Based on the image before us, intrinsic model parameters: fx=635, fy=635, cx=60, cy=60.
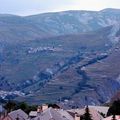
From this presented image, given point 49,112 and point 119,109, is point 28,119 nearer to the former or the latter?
point 49,112

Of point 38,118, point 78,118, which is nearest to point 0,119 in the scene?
point 38,118

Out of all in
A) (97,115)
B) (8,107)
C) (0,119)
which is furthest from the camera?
(8,107)

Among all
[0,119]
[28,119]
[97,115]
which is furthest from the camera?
[97,115]

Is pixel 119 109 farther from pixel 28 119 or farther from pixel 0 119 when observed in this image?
pixel 0 119

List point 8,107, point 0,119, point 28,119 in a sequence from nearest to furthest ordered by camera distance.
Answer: point 0,119 < point 28,119 < point 8,107

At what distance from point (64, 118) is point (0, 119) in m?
9.33

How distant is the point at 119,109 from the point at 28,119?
15.3 m

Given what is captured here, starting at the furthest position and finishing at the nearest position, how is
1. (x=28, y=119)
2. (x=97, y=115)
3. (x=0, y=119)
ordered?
(x=97, y=115) → (x=28, y=119) → (x=0, y=119)

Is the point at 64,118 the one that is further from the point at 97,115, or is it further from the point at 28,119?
the point at 97,115

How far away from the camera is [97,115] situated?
375 ft

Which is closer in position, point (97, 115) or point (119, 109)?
point (119, 109)

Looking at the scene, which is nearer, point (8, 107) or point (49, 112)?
point (49, 112)

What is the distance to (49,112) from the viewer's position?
88125 millimetres

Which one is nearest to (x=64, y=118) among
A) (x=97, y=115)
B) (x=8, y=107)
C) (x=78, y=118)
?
(x=78, y=118)
